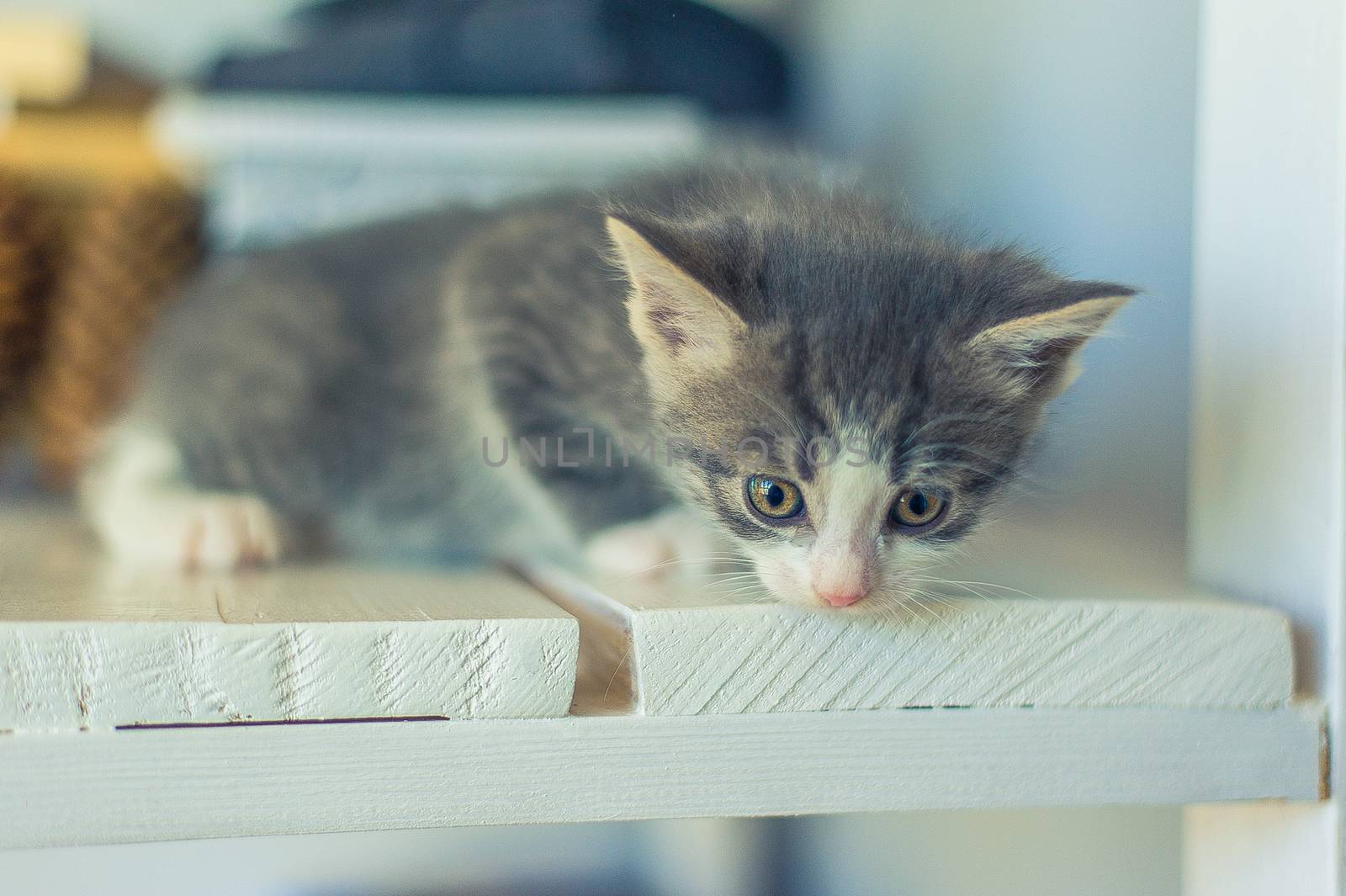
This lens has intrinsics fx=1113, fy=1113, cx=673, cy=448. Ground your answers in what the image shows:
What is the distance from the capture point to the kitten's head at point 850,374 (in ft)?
3.28

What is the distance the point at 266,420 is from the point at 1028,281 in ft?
3.59

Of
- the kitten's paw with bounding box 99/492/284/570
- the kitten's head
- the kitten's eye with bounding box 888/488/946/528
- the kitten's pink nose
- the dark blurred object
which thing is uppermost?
the dark blurred object

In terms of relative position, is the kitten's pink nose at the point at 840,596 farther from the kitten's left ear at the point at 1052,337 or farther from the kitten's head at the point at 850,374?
the kitten's left ear at the point at 1052,337

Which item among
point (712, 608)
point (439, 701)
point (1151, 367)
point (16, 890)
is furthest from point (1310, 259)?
point (16, 890)

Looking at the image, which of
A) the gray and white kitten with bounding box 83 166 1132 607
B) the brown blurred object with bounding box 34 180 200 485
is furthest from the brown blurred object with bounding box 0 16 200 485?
the gray and white kitten with bounding box 83 166 1132 607

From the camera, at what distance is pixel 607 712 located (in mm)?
854

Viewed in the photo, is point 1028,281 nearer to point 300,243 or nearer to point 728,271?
point 728,271

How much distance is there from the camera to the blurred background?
4.67 feet

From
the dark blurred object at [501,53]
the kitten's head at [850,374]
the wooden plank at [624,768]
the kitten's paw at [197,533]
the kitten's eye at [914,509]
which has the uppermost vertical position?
the dark blurred object at [501,53]

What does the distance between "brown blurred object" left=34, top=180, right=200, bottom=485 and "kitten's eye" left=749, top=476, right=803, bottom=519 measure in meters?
1.39

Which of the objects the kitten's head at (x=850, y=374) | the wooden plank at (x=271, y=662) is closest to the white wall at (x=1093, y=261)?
the kitten's head at (x=850, y=374)

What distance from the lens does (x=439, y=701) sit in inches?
32.4

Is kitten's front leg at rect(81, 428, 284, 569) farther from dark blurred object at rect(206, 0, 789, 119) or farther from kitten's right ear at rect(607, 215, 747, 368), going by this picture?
dark blurred object at rect(206, 0, 789, 119)

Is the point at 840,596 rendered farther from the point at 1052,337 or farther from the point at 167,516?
the point at 167,516
